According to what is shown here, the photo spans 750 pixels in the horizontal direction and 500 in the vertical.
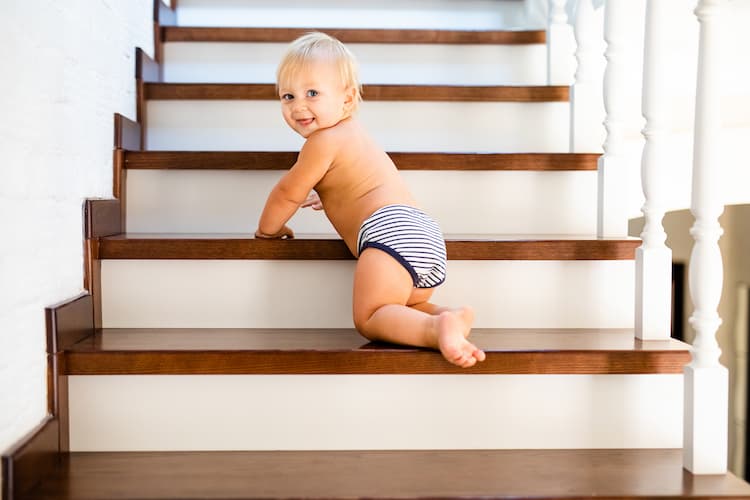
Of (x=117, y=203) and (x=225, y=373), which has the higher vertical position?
(x=117, y=203)

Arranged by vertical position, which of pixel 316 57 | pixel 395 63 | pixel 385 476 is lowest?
pixel 385 476

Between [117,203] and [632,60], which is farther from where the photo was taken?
[632,60]

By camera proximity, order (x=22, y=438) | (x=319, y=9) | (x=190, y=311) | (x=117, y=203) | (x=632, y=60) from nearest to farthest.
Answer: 1. (x=22, y=438)
2. (x=190, y=311)
3. (x=117, y=203)
4. (x=632, y=60)
5. (x=319, y=9)

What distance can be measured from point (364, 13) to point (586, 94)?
1.28 meters

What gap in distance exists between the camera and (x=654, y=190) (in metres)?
1.58

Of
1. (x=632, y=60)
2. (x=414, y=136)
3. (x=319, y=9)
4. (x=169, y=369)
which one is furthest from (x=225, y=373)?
(x=319, y=9)

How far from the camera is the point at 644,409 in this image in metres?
1.47

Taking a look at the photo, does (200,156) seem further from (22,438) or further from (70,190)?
(22,438)

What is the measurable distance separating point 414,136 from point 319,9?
1119 mm

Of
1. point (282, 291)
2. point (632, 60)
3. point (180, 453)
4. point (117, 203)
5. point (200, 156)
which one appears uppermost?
point (632, 60)

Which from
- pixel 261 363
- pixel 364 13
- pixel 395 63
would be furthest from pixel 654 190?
pixel 364 13

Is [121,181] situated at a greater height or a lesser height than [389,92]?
lesser

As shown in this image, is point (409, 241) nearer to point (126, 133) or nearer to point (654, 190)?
point (654, 190)

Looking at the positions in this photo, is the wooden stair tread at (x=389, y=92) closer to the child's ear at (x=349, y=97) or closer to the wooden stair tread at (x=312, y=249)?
the child's ear at (x=349, y=97)
